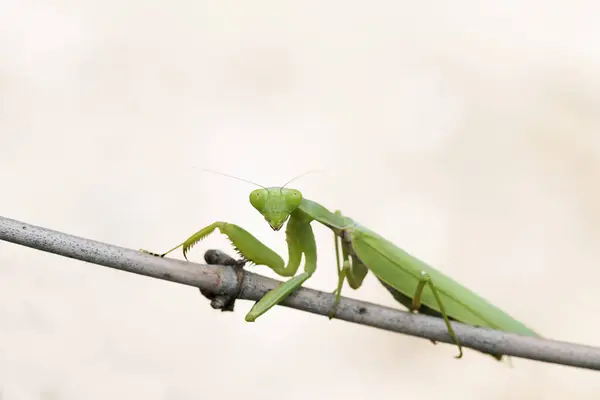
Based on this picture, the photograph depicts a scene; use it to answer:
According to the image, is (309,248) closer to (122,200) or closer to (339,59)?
(122,200)

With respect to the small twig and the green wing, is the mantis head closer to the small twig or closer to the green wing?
the small twig

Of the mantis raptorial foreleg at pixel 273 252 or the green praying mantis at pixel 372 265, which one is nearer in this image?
the mantis raptorial foreleg at pixel 273 252

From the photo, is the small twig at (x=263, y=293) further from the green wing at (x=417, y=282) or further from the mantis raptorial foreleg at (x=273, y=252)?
the green wing at (x=417, y=282)

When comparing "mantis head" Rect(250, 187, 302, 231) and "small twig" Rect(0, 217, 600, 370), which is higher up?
"mantis head" Rect(250, 187, 302, 231)

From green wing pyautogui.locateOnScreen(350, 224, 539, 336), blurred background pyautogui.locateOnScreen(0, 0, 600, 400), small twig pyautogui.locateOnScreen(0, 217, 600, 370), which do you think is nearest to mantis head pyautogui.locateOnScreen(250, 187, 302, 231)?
small twig pyautogui.locateOnScreen(0, 217, 600, 370)

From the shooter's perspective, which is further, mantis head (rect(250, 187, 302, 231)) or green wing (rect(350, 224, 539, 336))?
green wing (rect(350, 224, 539, 336))

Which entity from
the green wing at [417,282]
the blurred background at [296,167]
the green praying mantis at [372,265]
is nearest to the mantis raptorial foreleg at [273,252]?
the green praying mantis at [372,265]
